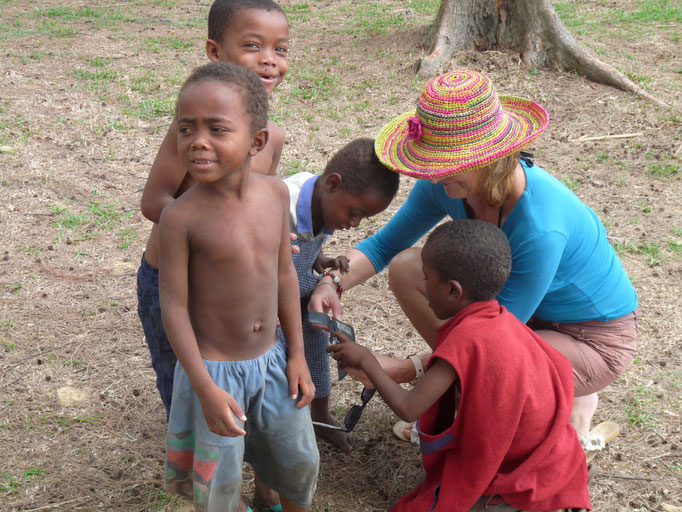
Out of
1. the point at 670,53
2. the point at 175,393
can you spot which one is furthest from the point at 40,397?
the point at 670,53

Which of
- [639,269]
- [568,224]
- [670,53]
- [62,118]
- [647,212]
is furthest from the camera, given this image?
[670,53]

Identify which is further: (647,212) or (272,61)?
(647,212)

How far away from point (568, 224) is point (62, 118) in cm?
476

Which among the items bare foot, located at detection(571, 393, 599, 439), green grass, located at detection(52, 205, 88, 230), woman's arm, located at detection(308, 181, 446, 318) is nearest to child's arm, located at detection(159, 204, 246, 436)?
woman's arm, located at detection(308, 181, 446, 318)

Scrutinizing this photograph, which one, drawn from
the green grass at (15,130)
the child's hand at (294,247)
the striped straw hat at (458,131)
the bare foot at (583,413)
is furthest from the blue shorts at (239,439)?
the green grass at (15,130)

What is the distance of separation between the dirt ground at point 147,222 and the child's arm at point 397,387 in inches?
25.8

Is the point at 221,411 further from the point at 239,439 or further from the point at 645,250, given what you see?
the point at 645,250

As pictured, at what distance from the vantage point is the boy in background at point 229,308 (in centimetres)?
171

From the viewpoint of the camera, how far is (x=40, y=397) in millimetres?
3033

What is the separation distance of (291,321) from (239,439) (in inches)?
15.3

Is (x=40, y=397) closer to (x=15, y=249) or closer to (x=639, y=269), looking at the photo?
(x=15, y=249)

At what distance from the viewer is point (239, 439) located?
1975 millimetres

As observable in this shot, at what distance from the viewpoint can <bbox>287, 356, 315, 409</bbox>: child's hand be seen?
201 centimetres

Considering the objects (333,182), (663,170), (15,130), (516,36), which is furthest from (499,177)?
(516,36)
